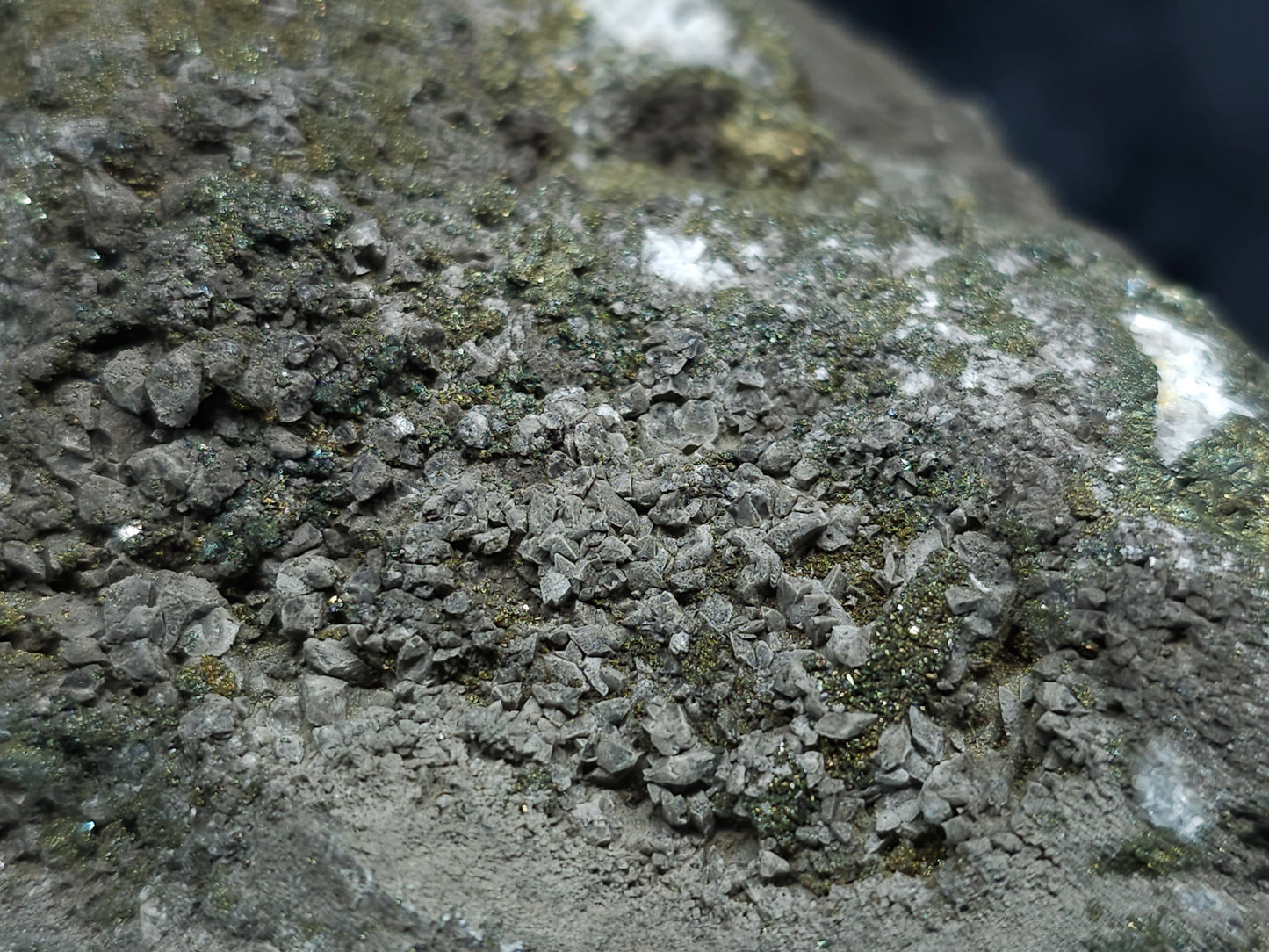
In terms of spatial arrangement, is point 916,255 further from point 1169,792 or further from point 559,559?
point 1169,792

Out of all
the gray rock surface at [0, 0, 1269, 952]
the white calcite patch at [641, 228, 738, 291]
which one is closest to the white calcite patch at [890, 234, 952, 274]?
the gray rock surface at [0, 0, 1269, 952]

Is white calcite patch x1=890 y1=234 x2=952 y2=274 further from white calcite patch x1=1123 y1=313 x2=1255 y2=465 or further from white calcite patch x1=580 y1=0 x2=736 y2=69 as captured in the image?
white calcite patch x1=580 y1=0 x2=736 y2=69

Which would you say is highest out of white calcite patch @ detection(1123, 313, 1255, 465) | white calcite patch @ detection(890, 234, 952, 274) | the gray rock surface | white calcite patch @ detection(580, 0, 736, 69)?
white calcite patch @ detection(1123, 313, 1255, 465)

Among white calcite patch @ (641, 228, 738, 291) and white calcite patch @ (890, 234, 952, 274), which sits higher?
white calcite patch @ (890, 234, 952, 274)

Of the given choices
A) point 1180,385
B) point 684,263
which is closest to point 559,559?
point 684,263

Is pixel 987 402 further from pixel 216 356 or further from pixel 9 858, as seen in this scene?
pixel 9 858

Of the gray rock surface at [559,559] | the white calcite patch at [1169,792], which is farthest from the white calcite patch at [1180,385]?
the white calcite patch at [1169,792]
